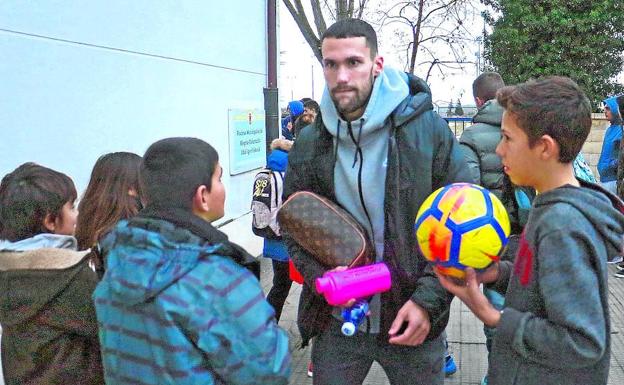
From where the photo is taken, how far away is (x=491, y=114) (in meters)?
4.04

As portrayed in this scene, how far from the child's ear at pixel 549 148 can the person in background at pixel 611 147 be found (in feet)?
19.9

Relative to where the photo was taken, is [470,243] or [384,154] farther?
[384,154]

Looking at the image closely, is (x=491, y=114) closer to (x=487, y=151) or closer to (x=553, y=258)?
(x=487, y=151)

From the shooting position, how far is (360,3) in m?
15.1

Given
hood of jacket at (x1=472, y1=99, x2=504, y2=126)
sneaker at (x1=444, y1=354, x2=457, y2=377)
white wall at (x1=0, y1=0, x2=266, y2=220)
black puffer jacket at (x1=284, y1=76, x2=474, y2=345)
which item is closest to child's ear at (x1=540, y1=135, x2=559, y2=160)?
black puffer jacket at (x1=284, y1=76, x2=474, y2=345)

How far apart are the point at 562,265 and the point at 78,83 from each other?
3683mm

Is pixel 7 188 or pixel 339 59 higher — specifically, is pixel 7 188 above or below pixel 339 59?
below

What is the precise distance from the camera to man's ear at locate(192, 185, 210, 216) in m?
1.86

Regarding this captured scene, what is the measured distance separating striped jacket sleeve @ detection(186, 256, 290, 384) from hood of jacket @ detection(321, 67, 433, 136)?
90 centimetres

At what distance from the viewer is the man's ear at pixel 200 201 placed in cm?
186

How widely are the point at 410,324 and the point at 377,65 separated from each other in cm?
107

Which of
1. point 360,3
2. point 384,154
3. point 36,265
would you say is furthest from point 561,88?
point 360,3

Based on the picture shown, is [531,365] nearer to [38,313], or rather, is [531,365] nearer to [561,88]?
[561,88]

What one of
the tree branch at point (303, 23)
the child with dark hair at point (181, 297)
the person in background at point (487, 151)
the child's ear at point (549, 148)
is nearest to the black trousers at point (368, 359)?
the child with dark hair at point (181, 297)
